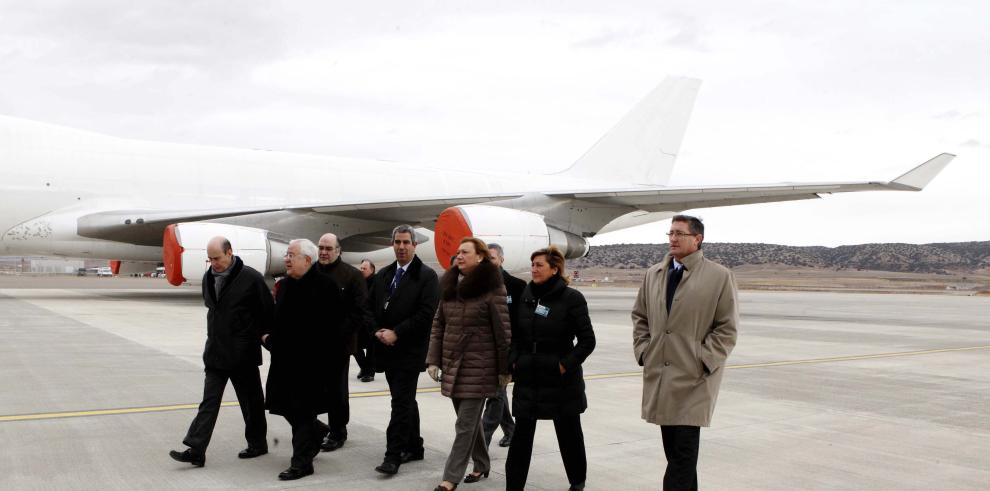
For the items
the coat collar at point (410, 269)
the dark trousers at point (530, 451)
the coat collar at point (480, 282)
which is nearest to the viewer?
the dark trousers at point (530, 451)

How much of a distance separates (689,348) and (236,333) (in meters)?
2.76

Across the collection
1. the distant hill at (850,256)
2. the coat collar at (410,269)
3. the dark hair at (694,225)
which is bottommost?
the distant hill at (850,256)

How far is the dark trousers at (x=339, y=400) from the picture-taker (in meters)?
4.97

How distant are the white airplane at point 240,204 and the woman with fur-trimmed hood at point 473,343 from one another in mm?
9397

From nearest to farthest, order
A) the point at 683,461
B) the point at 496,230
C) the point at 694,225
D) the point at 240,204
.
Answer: the point at 683,461 < the point at 694,225 < the point at 496,230 < the point at 240,204

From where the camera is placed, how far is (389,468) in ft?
15.3

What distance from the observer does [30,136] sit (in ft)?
54.2

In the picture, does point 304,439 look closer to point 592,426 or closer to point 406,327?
point 406,327

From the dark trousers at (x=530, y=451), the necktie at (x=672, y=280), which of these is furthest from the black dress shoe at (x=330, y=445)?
the necktie at (x=672, y=280)

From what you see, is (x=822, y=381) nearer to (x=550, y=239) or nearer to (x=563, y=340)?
(x=563, y=340)

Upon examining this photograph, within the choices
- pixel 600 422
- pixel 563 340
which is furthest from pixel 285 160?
pixel 563 340

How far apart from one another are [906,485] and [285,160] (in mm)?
17134

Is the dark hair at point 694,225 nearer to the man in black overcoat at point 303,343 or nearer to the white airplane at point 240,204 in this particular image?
the man in black overcoat at point 303,343

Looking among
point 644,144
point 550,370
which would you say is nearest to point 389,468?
point 550,370
